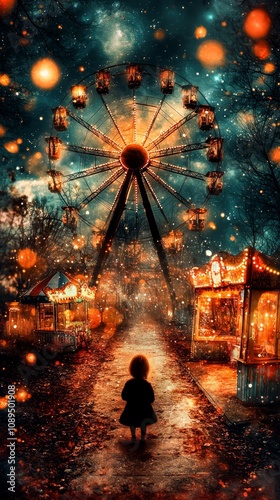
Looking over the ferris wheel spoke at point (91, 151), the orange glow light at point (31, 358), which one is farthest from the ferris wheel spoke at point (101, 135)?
the orange glow light at point (31, 358)

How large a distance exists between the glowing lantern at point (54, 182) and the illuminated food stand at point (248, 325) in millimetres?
10491

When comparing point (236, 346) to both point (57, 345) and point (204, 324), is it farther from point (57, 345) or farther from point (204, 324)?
point (57, 345)

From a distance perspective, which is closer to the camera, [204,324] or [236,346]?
[236,346]

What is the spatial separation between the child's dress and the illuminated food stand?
3711 millimetres

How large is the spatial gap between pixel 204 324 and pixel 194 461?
11.9m

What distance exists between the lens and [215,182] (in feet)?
68.8

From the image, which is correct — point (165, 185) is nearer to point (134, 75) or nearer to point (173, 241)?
point (173, 241)

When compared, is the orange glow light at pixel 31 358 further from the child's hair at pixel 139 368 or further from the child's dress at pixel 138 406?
the child's hair at pixel 139 368

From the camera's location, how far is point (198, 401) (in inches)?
384

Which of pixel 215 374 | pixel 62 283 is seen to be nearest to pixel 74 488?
pixel 215 374

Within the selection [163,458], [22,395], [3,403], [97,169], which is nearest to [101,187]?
[97,169]

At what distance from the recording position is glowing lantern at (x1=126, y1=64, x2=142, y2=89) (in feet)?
66.9

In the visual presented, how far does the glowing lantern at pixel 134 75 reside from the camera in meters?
20.4

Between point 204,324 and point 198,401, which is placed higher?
point 204,324
